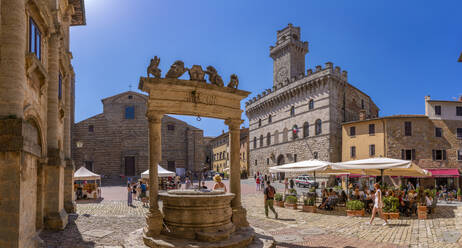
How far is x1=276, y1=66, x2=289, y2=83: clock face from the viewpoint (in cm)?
4766

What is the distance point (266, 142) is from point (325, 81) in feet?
45.1

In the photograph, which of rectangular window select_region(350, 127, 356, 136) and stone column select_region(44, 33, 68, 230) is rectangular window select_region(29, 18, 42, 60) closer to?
stone column select_region(44, 33, 68, 230)

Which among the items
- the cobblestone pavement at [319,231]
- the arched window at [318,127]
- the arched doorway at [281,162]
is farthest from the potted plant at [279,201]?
the arched doorway at [281,162]

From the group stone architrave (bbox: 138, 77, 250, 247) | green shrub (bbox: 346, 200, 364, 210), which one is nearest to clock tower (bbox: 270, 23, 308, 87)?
green shrub (bbox: 346, 200, 364, 210)

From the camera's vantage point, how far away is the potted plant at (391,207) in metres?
11.6

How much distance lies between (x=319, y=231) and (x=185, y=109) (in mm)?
5524

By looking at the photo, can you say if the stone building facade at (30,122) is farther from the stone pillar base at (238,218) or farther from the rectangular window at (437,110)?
the rectangular window at (437,110)

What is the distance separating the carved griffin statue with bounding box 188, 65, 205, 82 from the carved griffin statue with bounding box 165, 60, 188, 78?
210 millimetres

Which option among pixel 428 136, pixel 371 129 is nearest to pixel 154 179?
pixel 371 129

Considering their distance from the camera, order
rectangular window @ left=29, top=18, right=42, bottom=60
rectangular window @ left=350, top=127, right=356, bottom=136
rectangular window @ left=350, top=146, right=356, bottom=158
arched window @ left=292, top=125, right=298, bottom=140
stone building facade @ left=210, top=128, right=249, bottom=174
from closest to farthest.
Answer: rectangular window @ left=29, top=18, right=42, bottom=60 < rectangular window @ left=350, top=146, right=356, bottom=158 < rectangular window @ left=350, top=127, right=356, bottom=136 < arched window @ left=292, top=125, right=298, bottom=140 < stone building facade @ left=210, top=128, right=249, bottom=174

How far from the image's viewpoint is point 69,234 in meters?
9.48

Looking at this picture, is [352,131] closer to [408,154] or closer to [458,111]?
[408,154]

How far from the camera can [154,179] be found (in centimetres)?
767

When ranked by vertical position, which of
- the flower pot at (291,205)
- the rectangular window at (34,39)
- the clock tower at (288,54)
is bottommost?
the flower pot at (291,205)
